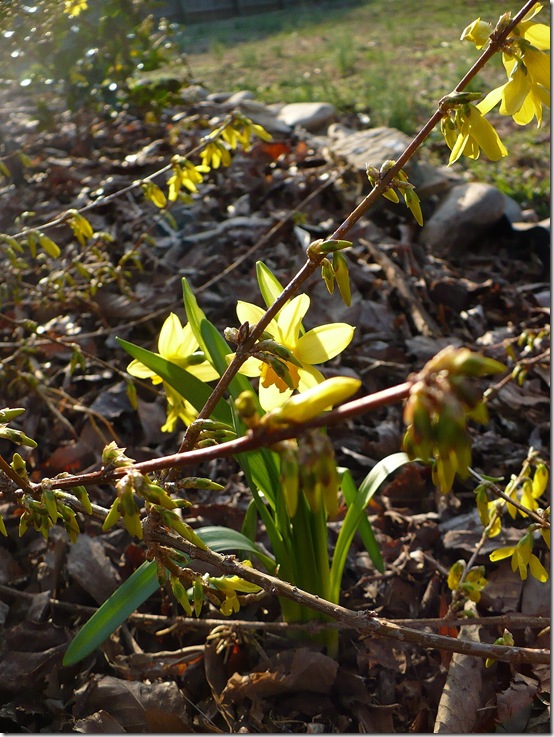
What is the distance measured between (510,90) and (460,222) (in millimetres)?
2633

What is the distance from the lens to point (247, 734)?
57.5 inches

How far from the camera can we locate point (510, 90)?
1.20 m

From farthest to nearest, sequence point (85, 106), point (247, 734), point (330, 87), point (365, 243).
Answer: point (330, 87) < point (85, 106) < point (365, 243) < point (247, 734)

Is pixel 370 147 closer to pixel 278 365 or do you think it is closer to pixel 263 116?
pixel 263 116

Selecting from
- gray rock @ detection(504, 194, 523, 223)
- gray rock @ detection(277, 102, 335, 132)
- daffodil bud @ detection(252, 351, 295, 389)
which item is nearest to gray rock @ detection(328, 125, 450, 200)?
gray rock @ detection(504, 194, 523, 223)

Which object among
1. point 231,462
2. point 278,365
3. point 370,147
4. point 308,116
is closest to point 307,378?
point 278,365

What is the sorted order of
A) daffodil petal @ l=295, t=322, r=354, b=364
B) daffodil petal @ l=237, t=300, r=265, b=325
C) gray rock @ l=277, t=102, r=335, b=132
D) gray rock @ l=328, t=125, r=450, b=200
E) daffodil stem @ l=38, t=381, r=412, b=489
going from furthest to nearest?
gray rock @ l=277, t=102, r=335, b=132
gray rock @ l=328, t=125, r=450, b=200
daffodil petal @ l=237, t=300, r=265, b=325
daffodil petal @ l=295, t=322, r=354, b=364
daffodil stem @ l=38, t=381, r=412, b=489

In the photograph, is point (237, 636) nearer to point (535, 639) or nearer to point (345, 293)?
point (535, 639)

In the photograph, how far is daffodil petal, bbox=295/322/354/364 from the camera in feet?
3.77

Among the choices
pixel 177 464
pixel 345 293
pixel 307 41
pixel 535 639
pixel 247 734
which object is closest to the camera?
pixel 177 464

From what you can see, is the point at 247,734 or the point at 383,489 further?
the point at 383,489

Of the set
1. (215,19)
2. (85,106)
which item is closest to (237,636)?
(85,106)

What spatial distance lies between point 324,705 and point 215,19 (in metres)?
13.6

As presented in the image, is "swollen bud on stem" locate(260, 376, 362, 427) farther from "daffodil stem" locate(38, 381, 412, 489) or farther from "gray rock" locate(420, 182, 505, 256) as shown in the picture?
"gray rock" locate(420, 182, 505, 256)
